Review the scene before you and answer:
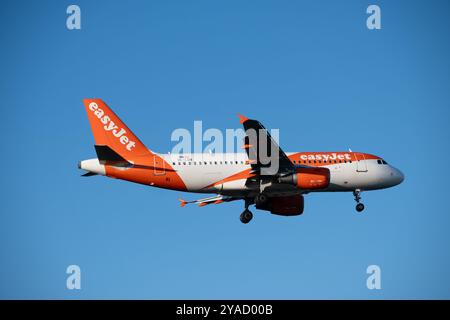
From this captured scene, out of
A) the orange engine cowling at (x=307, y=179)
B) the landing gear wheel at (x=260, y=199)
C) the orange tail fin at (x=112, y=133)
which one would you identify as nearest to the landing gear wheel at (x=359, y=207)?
the orange engine cowling at (x=307, y=179)

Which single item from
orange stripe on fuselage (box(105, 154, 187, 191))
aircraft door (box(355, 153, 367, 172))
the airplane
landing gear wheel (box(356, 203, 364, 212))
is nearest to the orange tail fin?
the airplane

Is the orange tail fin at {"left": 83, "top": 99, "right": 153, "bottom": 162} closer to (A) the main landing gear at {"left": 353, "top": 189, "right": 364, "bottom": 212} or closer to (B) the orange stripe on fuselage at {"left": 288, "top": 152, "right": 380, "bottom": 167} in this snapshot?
(B) the orange stripe on fuselage at {"left": 288, "top": 152, "right": 380, "bottom": 167}

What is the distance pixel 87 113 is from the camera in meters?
68.8

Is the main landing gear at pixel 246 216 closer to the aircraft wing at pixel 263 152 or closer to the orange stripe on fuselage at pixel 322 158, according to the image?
the aircraft wing at pixel 263 152

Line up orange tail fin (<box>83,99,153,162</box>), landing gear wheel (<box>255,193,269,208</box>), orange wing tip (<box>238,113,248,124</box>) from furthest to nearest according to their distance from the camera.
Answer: landing gear wheel (<box>255,193,269,208</box>) → orange tail fin (<box>83,99,153,162</box>) → orange wing tip (<box>238,113,248,124</box>)

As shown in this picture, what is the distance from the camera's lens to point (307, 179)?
218ft

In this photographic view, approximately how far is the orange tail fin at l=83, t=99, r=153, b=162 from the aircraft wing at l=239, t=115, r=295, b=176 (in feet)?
32.1

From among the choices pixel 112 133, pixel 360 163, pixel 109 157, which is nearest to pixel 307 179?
pixel 360 163

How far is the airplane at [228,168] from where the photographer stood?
66.3m

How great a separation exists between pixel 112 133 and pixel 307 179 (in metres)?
17.8

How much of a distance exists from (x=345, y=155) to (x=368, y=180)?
3.18 meters

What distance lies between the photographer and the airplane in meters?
66.3
